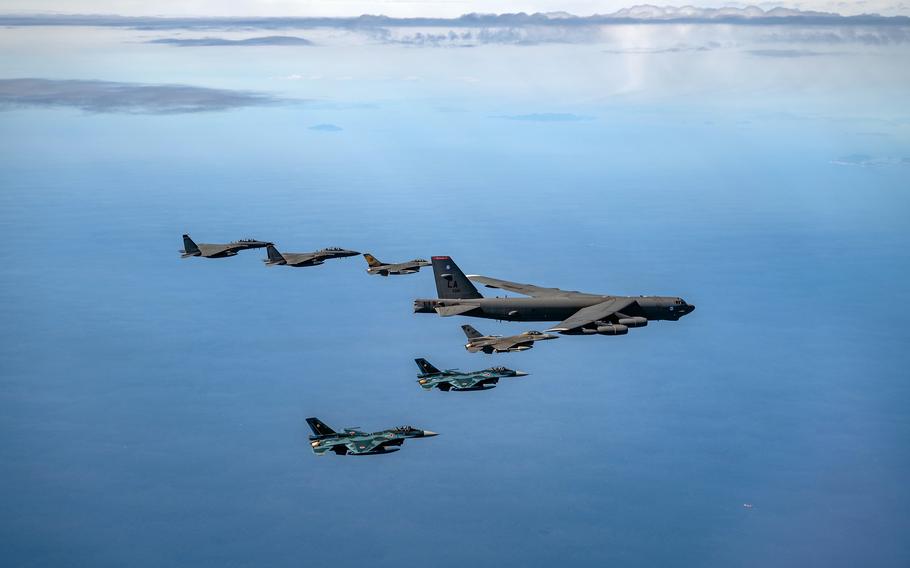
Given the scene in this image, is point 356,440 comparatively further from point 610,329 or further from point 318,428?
point 610,329

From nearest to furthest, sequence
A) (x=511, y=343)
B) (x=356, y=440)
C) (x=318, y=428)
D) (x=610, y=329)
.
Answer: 1. (x=511, y=343)
2. (x=356, y=440)
3. (x=610, y=329)
4. (x=318, y=428)

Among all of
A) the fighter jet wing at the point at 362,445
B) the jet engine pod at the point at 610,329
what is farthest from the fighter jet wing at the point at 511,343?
the fighter jet wing at the point at 362,445

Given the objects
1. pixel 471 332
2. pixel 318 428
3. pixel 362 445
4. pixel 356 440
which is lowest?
pixel 362 445

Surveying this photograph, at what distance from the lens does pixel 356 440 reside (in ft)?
637

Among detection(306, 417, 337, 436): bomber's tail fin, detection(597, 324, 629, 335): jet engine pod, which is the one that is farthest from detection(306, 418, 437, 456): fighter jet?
detection(597, 324, 629, 335): jet engine pod

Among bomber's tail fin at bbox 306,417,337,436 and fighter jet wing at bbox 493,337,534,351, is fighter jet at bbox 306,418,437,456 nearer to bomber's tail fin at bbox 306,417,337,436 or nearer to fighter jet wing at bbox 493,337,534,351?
bomber's tail fin at bbox 306,417,337,436

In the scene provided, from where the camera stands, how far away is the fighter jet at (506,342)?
184500 mm

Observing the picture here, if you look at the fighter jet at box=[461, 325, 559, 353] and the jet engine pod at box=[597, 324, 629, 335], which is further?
the jet engine pod at box=[597, 324, 629, 335]

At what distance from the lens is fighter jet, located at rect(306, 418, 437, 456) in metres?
192

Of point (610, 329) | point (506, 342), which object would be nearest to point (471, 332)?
point (506, 342)

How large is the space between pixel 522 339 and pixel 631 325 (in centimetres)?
2718

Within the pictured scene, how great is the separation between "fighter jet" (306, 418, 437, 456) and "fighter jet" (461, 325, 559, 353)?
19857 mm

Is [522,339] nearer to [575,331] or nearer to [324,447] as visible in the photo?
[575,331]

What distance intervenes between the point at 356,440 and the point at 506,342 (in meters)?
36.9
